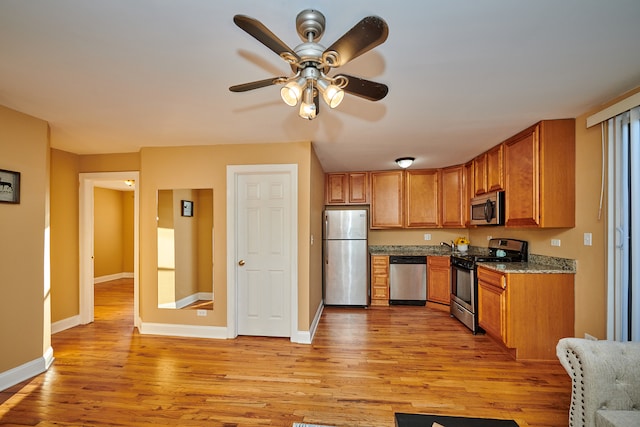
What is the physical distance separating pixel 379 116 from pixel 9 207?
11.2 feet

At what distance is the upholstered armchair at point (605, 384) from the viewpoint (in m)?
1.55

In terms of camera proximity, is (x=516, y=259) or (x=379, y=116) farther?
(x=516, y=259)

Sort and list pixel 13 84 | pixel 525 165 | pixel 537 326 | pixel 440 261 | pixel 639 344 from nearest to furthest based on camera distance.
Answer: pixel 639 344 < pixel 13 84 < pixel 537 326 < pixel 525 165 < pixel 440 261

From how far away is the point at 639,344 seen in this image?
5.60 ft

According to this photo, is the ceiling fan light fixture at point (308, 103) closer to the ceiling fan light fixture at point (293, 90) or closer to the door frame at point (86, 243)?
the ceiling fan light fixture at point (293, 90)

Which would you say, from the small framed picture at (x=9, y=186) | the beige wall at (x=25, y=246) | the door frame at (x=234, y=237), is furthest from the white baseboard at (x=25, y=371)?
the door frame at (x=234, y=237)

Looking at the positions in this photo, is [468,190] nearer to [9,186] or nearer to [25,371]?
[9,186]

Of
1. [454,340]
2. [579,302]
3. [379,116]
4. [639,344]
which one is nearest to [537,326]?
[579,302]

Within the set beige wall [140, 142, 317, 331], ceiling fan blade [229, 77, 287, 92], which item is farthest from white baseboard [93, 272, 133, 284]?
ceiling fan blade [229, 77, 287, 92]

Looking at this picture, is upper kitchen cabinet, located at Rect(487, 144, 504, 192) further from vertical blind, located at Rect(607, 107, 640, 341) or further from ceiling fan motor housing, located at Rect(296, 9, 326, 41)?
ceiling fan motor housing, located at Rect(296, 9, 326, 41)

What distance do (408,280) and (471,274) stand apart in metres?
1.40

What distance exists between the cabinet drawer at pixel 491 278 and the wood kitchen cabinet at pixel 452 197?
1542mm

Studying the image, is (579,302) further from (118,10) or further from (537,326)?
(118,10)

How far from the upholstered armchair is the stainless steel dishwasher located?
3419 millimetres
